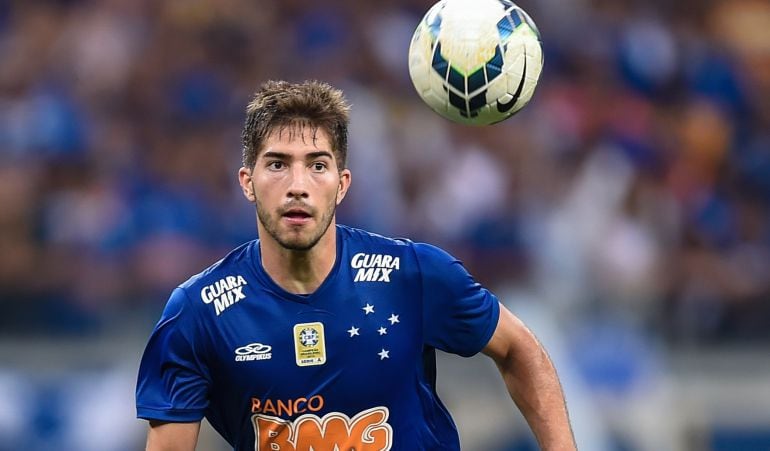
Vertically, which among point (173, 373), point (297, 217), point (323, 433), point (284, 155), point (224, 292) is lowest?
Answer: point (323, 433)

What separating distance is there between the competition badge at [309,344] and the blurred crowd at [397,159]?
4.54 metres

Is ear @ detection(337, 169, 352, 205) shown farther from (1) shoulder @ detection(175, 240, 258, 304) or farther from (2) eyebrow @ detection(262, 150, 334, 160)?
(1) shoulder @ detection(175, 240, 258, 304)

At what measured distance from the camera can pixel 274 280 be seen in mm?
5246

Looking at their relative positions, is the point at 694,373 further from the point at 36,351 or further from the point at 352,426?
the point at 352,426

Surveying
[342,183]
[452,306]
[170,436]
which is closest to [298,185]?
[342,183]

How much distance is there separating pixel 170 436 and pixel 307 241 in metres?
0.85

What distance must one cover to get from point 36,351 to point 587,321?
148 inches

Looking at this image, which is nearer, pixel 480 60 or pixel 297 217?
pixel 297 217

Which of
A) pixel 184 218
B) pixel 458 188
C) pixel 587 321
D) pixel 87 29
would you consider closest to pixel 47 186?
pixel 184 218

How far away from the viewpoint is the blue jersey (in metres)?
5.12

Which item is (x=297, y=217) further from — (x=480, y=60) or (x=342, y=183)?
(x=480, y=60)

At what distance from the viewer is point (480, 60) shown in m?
5.46

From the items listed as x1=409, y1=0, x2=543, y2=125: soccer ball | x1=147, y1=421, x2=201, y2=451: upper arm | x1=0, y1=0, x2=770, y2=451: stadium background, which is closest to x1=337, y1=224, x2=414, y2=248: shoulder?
x1=409, y1=0, x2=543, y2=125: soccer ball

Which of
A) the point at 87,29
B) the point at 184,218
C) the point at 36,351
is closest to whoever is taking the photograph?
the point at 36,351
